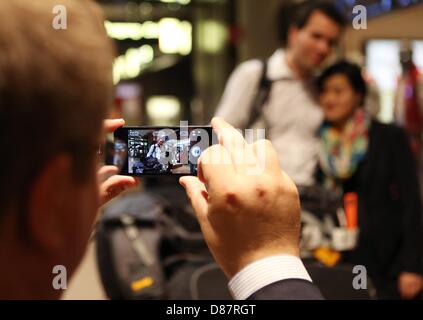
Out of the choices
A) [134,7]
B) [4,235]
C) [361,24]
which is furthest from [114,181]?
[134,7]

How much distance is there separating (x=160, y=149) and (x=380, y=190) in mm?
1722

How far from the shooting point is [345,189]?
8.12 feet

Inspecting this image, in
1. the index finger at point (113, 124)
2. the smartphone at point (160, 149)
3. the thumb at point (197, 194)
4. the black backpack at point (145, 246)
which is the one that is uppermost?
the index finger at point (113, 124)

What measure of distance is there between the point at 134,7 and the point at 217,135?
6.66 meters

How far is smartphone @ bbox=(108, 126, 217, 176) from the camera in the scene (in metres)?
0.91

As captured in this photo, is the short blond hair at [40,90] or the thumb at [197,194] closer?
the short blond hair at [40,90]

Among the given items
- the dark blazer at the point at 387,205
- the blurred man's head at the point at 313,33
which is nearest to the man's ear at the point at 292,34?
the blurred man's head at the point at 313,33

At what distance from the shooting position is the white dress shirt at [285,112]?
212cm

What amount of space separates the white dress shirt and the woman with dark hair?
193mm

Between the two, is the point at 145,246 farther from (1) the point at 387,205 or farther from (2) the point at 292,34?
(2) the point at 292,34

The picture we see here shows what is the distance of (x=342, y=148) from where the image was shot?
2.36 m

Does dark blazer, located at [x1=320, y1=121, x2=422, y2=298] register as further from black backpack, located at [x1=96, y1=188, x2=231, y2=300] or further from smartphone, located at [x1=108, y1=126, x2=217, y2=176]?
smartphone, located at [x1=108, y1=126, x2=217, y2=176]

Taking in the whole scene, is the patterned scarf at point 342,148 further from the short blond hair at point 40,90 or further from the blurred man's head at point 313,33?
the short blond hair at point 40,90

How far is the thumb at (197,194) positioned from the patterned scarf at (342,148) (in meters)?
1.50
